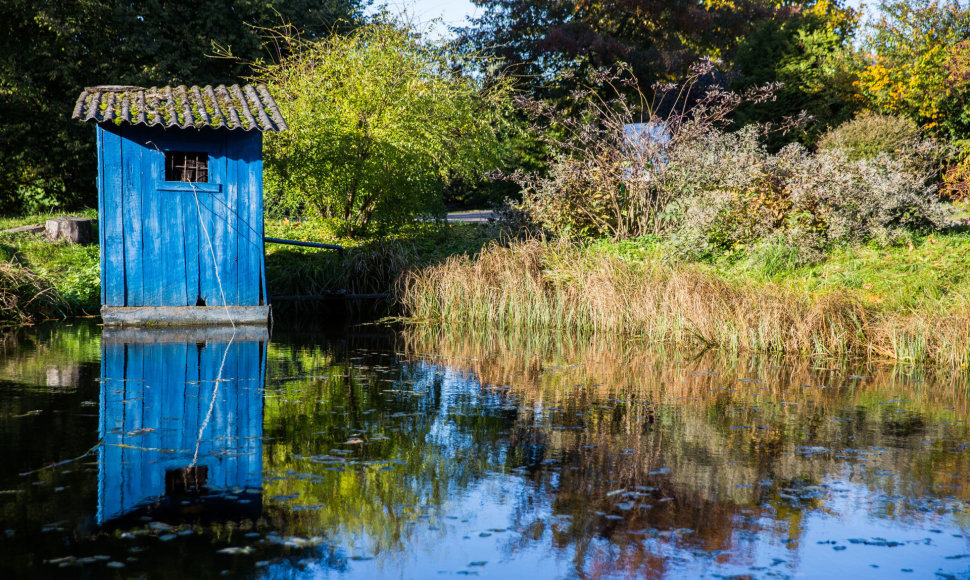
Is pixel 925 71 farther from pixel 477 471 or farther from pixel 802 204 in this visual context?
pixel 477 471

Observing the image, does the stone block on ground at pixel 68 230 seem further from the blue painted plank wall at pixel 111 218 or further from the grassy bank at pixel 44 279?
the blue painted plank wall at pixel 111 218

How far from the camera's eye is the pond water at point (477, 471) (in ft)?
12.9

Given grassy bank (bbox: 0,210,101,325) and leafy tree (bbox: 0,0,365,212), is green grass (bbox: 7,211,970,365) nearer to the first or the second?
grassy bank (bbox: 0,210,101,325)

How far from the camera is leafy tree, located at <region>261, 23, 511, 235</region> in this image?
15.1 meters

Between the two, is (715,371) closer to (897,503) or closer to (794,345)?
(794,345)

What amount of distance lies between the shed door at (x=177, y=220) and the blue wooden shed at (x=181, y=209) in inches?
0.5

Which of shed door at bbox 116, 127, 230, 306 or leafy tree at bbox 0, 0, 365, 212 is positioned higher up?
leafy tree at bbox 0, 0, 365, 212

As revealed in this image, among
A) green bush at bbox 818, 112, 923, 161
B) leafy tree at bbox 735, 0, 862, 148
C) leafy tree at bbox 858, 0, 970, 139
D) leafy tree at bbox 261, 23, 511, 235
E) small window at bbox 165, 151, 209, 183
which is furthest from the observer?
leafy tree at bbox 735, 0, 862, 148

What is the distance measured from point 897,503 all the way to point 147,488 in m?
4.33

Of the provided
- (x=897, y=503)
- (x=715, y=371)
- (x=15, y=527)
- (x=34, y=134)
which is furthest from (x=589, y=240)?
(x=34, y=134)

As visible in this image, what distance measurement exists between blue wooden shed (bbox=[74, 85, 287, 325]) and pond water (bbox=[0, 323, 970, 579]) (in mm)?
2585

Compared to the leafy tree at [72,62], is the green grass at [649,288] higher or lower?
lower

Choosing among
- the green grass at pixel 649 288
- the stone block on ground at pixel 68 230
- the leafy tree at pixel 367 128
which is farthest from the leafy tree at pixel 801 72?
the stone block on ground at pixel 68 230

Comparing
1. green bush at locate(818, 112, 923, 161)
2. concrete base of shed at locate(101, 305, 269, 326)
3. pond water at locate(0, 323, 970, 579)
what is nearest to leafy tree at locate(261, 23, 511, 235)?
concrete base of shed at locate(101, 305, 269, 326)
